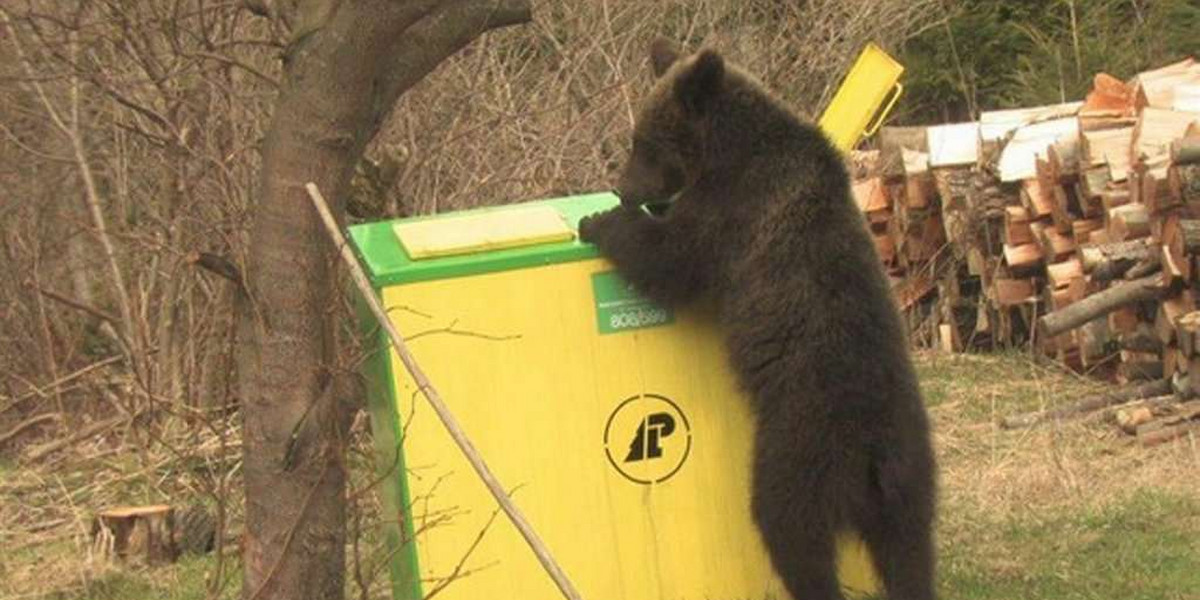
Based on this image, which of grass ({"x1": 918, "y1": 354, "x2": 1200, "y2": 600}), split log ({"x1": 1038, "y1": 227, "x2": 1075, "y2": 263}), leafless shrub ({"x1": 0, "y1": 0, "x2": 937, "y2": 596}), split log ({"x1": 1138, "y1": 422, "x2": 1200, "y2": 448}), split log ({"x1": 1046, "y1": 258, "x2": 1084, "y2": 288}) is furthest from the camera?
split log ({"x1": 1038, "y1": 227, "x2": 1075, "y2": 263})

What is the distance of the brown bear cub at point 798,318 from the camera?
20.7 feet

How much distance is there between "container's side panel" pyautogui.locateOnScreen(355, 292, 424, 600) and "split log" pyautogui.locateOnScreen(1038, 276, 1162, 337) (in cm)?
529

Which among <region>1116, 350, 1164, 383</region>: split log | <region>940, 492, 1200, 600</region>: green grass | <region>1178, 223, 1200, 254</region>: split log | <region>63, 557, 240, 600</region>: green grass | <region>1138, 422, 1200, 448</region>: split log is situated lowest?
<region>940, 492, 1200, 600</region>: green grass

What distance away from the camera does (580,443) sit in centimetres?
668

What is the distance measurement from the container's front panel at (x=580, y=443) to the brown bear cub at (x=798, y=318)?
0.76 feet

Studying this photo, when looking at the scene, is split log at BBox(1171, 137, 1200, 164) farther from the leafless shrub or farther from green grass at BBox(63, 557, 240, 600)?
green grass at BBox(63, 557, 240, 600)

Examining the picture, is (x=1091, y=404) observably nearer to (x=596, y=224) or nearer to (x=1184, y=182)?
(x=1184, y=182)

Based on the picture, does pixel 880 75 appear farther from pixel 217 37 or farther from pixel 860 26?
pixel 860 26

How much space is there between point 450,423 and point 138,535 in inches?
163

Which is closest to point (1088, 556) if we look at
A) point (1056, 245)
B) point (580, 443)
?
point (580, 443)

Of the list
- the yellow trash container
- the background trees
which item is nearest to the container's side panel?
the yellow trash container

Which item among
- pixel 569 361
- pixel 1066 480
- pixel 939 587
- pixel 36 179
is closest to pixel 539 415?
pixel 569 361

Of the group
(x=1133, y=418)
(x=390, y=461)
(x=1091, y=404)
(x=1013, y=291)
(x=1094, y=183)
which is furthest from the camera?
(x=1013, y=291)

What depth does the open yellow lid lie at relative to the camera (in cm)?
662
